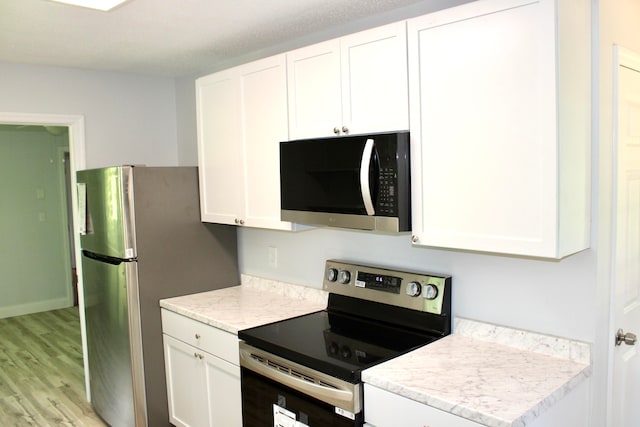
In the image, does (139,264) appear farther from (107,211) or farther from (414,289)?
(414,289)

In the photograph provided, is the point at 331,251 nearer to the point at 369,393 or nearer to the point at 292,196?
the point at 292,196

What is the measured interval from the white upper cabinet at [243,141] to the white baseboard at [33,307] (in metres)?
4.27

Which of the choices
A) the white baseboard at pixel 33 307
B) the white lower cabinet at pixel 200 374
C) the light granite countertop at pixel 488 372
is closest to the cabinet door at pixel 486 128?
the light granite countertop at pixel 488 372

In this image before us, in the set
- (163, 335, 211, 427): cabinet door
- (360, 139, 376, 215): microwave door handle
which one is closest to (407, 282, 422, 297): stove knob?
(360, 139, 376, 215): microwave door handle

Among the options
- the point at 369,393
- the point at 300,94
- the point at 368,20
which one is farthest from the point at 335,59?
the point at 369,393

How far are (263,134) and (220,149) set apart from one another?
16.9 inches

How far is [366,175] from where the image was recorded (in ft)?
6.53

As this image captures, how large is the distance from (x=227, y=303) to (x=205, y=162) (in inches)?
33.4

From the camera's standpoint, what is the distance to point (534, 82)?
1658 mm

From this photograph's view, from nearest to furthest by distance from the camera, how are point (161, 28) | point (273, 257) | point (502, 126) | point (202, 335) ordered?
1. point (502, 126)
2. point (161, 28)
3. point (202, 335)
4. point (273, 257)

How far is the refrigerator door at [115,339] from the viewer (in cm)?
299

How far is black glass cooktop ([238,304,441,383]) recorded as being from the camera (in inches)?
78.9

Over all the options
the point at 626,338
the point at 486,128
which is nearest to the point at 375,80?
the point at 486,128

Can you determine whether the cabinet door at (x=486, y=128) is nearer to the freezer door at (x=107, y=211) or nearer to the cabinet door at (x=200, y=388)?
the cabinet door at (x=200, y=388)
